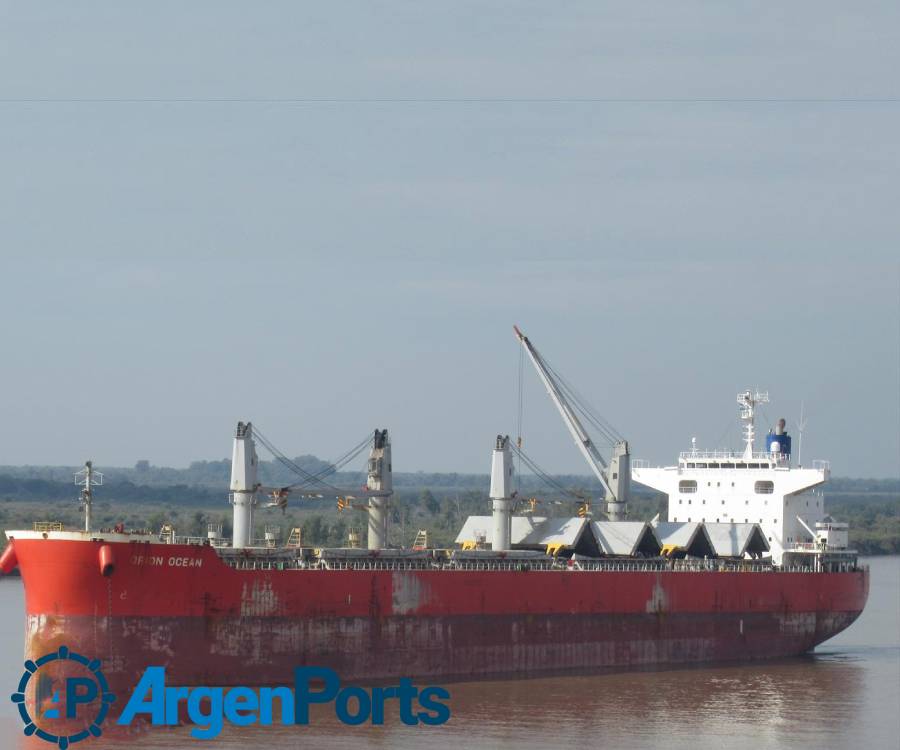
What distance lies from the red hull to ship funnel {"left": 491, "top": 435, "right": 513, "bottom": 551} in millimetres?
2563

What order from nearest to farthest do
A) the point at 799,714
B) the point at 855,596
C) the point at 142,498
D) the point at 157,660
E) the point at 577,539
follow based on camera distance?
the point at 157,660 → the point at 799,714 → the point at 577,539 → the point at 855,596 → the point at 142,498

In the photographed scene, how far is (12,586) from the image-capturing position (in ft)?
205

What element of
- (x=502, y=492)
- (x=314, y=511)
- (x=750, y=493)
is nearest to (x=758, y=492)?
(x=750, y=493)

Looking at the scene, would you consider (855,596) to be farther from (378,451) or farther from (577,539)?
(378,451)

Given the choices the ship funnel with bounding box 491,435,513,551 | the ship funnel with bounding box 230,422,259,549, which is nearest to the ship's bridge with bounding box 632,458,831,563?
the ship funnel with bounding box 491,435,513,551

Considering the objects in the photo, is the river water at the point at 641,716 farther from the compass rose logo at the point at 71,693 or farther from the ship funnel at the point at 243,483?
the ship funnel at the point at 243,483

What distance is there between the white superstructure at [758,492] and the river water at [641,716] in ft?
15.8

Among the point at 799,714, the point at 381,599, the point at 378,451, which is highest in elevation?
the point at 378,451

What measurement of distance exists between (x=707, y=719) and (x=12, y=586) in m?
37.5

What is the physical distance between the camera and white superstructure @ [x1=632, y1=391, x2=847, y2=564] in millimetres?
46156

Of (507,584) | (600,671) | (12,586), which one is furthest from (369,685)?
(12,586)

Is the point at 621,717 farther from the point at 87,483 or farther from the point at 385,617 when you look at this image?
the point at 87,483

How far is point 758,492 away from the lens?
46719 millimetres

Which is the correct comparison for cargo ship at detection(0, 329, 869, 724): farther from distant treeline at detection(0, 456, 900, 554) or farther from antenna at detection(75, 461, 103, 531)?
distant treeline at detection(0, 456, 900, 554)
